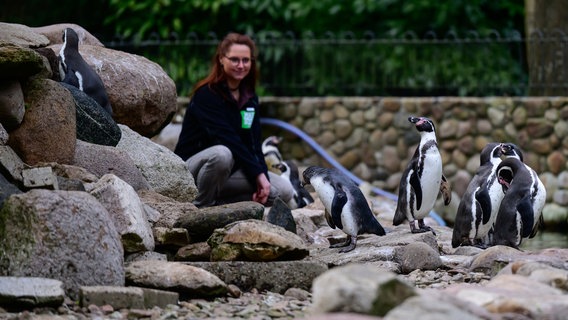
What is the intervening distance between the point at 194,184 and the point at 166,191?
1.05 feet

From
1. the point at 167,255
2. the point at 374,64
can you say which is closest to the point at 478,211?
the point at 167,255

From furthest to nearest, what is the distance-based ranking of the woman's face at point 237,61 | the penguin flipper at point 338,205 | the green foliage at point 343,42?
the green foliage at point 343,42
the woman's face at point 237,61
the penguin flipper at point 338,205

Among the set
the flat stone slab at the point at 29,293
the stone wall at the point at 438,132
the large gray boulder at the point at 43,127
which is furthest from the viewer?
the stone wall at the point at 438,132

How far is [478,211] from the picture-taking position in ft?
23.8

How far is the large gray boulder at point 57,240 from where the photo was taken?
5301 mm

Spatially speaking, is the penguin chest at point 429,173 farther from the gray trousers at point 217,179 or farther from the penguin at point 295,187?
the penguin at point 295,187

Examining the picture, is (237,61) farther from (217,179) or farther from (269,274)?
(269,274)

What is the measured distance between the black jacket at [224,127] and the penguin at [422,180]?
1.62 meters

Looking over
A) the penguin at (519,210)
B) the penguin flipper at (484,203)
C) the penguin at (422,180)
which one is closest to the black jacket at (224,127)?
the penguin at (422,180)

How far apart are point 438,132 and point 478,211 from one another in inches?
237

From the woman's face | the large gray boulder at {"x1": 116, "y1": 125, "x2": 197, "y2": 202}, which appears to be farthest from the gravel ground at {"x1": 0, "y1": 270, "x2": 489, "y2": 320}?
the woman's face

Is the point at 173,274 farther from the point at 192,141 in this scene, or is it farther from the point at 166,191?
the point at 192,141

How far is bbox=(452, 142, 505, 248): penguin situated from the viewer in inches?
286

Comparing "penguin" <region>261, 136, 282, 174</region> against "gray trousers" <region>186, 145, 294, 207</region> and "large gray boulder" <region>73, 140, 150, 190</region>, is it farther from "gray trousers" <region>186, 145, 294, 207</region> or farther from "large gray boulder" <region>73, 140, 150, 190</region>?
"large gray boulder" <region>73, 140, 150, 190</region>
